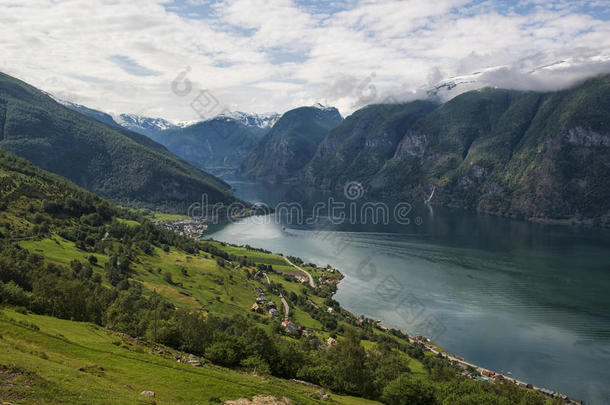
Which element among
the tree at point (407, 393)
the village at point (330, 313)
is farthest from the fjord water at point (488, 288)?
the tree at point (407, 393)

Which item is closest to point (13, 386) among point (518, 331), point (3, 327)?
point (3, 327)

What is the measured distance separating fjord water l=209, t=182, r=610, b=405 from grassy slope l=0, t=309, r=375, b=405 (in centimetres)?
5677

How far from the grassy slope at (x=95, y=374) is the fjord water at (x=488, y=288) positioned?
56.8 meters

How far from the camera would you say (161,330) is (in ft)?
118

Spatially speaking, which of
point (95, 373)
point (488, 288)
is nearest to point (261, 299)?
point (488, 288)

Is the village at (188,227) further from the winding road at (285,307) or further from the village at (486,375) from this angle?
the village at (486,375)

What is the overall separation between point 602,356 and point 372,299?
44.2 m

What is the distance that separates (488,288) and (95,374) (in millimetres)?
96831

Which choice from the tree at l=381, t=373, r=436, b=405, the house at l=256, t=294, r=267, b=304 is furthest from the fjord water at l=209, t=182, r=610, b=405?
the tree at l=381, t=373, r=436, b=405

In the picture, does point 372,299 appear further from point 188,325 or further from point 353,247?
point 188,325

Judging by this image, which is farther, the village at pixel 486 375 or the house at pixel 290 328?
the house at pixel 290 328

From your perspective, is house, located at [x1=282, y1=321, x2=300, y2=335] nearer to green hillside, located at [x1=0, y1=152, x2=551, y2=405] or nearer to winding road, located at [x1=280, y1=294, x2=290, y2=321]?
green hillside, located at [x1=0, y1=152, x2=551, y2=405]

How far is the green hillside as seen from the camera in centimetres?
2200

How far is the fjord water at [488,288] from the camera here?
67062 millimetres
